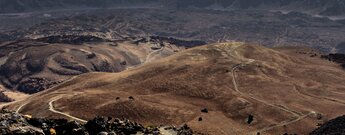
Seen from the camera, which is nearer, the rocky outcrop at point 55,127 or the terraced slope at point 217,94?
the rocky outcrop at point 55,127

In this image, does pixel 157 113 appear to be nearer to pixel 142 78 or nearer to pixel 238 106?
pixel 238 106

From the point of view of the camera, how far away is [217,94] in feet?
450

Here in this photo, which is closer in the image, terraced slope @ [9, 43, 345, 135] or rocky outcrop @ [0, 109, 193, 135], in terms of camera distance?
rocky outcrop @ [0, 109, 193, 135]

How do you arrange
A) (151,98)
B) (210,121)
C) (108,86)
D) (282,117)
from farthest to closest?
1. (108,86)
2. (151,98)
3. (282,117)
4. (210,121)

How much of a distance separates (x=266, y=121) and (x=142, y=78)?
160 feet

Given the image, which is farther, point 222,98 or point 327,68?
point 327,68

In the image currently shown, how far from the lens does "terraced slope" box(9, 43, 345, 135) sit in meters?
116

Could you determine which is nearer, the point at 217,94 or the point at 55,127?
the point at 55,127

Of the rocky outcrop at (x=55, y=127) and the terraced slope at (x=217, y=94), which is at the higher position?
the rocky outcrop at (x=55, y=127)

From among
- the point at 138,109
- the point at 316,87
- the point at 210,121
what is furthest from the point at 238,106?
the point at 316,87

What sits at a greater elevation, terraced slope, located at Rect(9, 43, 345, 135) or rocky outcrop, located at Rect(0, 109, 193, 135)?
rocky outcrop, located at Rect(0, 109, 193, 135)

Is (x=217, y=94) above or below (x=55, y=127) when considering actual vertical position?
below

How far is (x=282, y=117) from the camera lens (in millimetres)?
120312

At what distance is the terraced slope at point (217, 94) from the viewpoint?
380 feet
